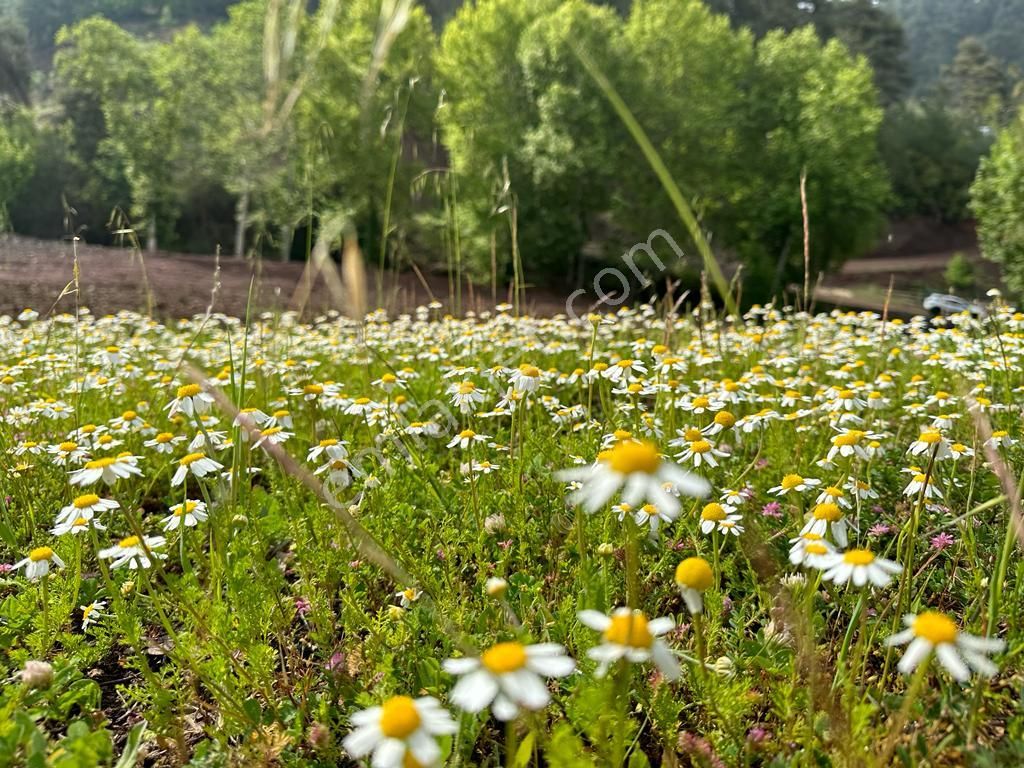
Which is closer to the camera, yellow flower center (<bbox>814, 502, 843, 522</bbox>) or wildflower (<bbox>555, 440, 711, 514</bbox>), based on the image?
wildflower (<bbox>555, 440, 711, 514</bbox>)

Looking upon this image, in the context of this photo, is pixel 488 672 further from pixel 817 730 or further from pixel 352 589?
pixel 352 589

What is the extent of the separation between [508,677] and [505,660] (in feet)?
0.08

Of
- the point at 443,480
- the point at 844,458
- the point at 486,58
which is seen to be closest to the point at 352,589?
the point at 443,480

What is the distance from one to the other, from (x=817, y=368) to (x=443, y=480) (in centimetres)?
246

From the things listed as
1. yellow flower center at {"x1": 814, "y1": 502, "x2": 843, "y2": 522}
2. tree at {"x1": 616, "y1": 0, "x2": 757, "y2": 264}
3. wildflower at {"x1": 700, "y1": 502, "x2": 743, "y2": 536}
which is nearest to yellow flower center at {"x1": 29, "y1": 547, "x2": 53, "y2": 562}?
wildflower at {"x1": 700, "y1": 502, "x2": 743, "y2": 536}

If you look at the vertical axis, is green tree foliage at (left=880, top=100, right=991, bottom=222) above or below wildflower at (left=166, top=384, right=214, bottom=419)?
above

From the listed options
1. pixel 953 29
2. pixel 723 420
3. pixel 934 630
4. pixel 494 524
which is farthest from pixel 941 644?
pixel 953 29

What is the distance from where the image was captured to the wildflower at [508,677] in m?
0.83

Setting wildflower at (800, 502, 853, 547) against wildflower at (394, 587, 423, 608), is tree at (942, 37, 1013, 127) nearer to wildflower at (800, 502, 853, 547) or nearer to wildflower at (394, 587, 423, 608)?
wildflower at (800, 502, 853, 547)

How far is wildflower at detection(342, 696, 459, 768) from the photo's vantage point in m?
0.82

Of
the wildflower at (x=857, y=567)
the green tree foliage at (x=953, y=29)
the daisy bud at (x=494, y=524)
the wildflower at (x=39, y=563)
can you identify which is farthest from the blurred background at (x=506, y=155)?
the green tree foliage at (x=953, y=29)

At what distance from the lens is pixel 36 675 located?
1366mm

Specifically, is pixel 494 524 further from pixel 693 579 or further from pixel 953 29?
pixel 953 29

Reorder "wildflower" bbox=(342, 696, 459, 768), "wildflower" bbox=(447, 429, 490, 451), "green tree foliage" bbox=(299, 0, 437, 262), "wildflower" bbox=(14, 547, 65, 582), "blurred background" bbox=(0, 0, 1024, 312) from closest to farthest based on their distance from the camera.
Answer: "wildflower" bbox=(342, 696, 459, 768) → "wildflower" bbox=(14, 547, 65, 582) → "wildflower" bbox=(447, 429, 490, 451) → "blurred background" bbox=(0, 0, 1024, 312) → "green tree foliage" bbox=(299, 0, 437, 262)
